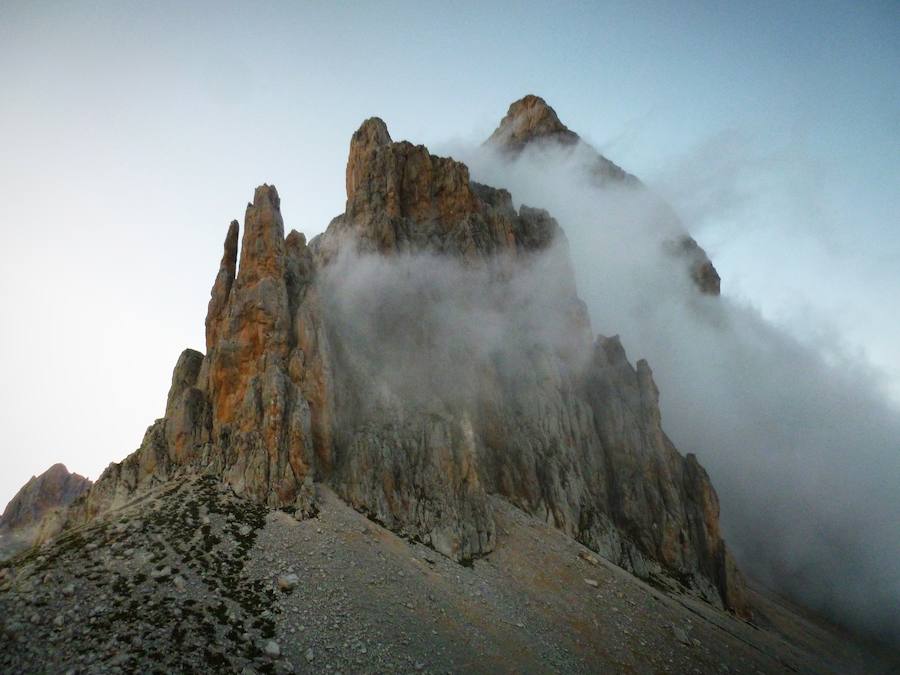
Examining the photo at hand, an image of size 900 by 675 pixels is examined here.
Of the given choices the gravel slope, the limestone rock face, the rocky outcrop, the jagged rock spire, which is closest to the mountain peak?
the rocky outcrop

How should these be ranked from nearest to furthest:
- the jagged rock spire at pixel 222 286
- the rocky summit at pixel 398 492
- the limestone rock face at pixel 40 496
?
the rocky summit at pixel 398 492 → the jagged rock spire at pixel 222 286 → the limestone rock face at pixel 40 496

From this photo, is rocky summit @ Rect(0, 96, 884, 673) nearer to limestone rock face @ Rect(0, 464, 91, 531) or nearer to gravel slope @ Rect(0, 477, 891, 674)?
gravel slope @ Rect(0, 477, 891, 674)

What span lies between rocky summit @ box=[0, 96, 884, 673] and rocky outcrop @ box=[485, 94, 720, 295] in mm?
58891

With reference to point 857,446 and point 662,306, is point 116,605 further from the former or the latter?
point 857,446

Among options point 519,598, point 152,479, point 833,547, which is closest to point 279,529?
point 152,479

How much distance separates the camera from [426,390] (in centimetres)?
5950

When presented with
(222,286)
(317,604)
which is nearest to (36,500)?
(222,286)

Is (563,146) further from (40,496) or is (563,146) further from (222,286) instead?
(40,496)

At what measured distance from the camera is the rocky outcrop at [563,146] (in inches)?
5453

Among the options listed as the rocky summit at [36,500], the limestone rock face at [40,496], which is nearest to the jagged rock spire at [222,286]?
the rocky summit at [36,500]

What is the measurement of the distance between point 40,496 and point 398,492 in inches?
3297

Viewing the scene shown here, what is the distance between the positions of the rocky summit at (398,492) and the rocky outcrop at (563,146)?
5889 cm

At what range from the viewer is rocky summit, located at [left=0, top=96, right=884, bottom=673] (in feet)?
84.9

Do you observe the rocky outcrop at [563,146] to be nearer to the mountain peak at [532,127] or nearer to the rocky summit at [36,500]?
the mountain peak at [532,127]
